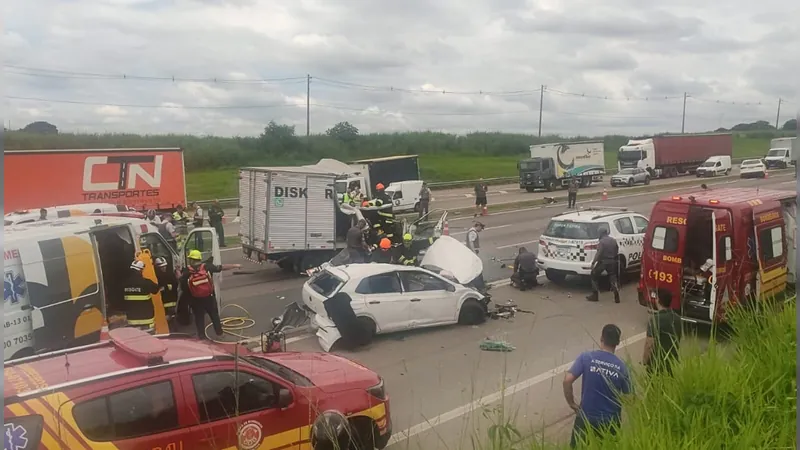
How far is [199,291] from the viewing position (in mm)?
9727

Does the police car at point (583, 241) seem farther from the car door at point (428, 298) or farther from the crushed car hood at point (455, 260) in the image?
the car door at point (428, 298)

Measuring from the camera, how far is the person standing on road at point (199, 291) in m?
9.73

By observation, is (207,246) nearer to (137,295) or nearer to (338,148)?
(137,295)

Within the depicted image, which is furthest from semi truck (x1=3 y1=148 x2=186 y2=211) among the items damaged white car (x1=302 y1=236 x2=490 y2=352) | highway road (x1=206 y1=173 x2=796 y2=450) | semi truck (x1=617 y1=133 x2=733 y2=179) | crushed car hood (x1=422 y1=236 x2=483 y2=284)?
semi truck (x1=617 y1=133 x2=733 y2=179)

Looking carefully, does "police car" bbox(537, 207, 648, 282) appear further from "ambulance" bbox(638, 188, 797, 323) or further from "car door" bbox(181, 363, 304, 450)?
"car door" bbox(181, 363, 304, 450)

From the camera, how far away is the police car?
1319 centimetres

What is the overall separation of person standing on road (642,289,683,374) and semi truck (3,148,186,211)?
53.7 feet

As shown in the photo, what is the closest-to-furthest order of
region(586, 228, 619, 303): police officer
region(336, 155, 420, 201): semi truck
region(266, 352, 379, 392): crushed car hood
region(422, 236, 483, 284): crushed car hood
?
region(266, 352, 379, 392): crushed car hood, region(422, 236, 483, 284): crushed car hood, region(586, 228, 619, 303): police officer, region(336, 155, 420, 201): semi truck

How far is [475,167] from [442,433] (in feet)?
126

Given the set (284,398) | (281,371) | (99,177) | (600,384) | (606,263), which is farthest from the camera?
(99,177)

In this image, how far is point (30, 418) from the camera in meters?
4.15

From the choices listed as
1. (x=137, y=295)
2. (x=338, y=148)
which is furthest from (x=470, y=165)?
(x=137, y=295)

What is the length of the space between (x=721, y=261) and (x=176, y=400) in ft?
25.9

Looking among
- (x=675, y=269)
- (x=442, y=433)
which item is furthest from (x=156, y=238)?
(x=675, y=269)
